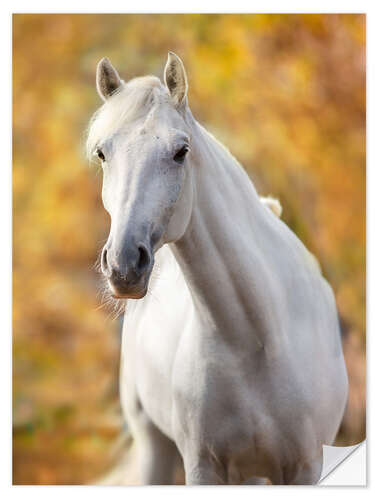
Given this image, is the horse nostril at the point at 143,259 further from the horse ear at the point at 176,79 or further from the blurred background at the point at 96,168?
the blurred background at the point at 96,168

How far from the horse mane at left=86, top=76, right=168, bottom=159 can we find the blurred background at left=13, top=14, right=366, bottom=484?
576 mm

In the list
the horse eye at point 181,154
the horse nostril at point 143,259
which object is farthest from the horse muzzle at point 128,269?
the horse eye at point 181,154

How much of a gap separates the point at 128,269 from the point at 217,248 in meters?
0.31

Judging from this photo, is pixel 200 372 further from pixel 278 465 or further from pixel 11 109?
pixel 11 109

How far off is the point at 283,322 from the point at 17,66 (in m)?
1.09

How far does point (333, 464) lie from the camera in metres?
1.80

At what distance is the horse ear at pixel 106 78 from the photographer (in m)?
1.46

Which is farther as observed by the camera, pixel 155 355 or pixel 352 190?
pixel 352 190

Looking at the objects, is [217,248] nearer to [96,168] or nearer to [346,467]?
[96,168]

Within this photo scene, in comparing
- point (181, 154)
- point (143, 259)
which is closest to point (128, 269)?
point (143, 259)

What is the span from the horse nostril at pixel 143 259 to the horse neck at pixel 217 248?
202 millimetres

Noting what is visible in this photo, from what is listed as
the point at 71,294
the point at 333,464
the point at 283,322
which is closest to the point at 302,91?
the point at 283,322

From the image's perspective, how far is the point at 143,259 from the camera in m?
1.29

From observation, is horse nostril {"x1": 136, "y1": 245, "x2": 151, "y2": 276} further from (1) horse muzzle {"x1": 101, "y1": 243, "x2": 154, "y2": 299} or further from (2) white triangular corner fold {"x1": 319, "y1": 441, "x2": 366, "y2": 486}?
(2) white triangular corner fold {"x1": 319, "y1": 441, "x2": 366, "y2": 486}
